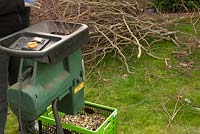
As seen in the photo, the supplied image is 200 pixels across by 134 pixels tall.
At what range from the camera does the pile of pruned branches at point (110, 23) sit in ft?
12.0

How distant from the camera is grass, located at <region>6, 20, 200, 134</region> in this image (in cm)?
269

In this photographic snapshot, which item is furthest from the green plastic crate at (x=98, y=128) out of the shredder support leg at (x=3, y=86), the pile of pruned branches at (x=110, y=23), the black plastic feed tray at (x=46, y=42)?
the pile of pruned branches at (x=110, y=23)

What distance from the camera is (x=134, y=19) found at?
13.1ft

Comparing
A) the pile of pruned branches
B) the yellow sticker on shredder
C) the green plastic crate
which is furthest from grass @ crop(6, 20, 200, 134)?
the yellow sticker on shredder

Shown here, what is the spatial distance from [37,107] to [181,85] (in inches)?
76.4

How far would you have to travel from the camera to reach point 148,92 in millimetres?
3137

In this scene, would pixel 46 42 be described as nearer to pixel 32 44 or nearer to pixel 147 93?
pixel 32 44

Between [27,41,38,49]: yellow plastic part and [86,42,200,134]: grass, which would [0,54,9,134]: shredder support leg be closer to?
[27,41,38,49]: yellow plastic part

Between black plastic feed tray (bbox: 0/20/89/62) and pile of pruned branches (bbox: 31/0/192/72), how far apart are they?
163 cm

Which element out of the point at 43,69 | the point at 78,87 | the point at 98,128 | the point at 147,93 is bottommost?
the point at 147,93

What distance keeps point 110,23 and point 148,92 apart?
1.10 metres

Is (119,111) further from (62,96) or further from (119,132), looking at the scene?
(62,96)

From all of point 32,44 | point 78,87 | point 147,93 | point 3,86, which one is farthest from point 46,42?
point 147,93

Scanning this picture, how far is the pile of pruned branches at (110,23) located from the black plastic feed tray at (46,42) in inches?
64.2
